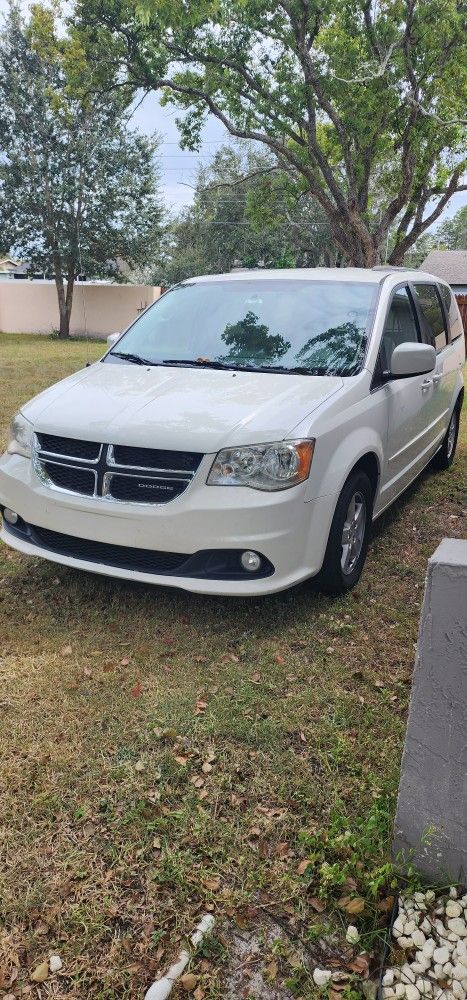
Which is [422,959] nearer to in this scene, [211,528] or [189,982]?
[189,982]

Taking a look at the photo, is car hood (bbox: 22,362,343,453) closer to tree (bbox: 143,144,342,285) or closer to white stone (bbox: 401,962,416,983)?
white stone (bbox: 401,962,416,983)

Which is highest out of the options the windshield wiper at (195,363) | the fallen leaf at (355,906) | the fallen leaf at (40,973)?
the windshield wiper at (195,363)

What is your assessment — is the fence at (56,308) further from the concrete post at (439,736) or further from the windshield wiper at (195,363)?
the concrete post at (439,736)

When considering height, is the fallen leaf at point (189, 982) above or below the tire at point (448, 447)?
below

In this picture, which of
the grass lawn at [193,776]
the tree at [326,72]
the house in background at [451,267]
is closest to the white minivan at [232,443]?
the grass lawn at [193,776]

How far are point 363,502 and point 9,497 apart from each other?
196cm

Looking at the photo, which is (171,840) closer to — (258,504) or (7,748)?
(7,748)

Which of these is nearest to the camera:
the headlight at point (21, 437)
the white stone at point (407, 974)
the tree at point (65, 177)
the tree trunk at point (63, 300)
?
the white stone at point (407, 974)

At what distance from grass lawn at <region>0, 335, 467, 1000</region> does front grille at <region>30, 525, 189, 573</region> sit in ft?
1.15

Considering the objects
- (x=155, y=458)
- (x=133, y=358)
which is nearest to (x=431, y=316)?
(x=133, y=358)

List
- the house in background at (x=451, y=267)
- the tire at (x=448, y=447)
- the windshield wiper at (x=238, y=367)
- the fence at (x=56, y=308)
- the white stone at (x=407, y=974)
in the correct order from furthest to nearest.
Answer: the house in background at (x=451, y=267)
the fence at (x=56, y=308)
the tire at (x=448, y=447)
the windshield wiper at (x=238, y=367)
the white stone at (x=407, y=974)

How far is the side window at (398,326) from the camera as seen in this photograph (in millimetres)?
4445

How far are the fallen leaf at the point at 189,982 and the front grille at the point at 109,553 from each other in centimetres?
187

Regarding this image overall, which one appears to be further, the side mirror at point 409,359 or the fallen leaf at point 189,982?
the side mirror at point 409,359
